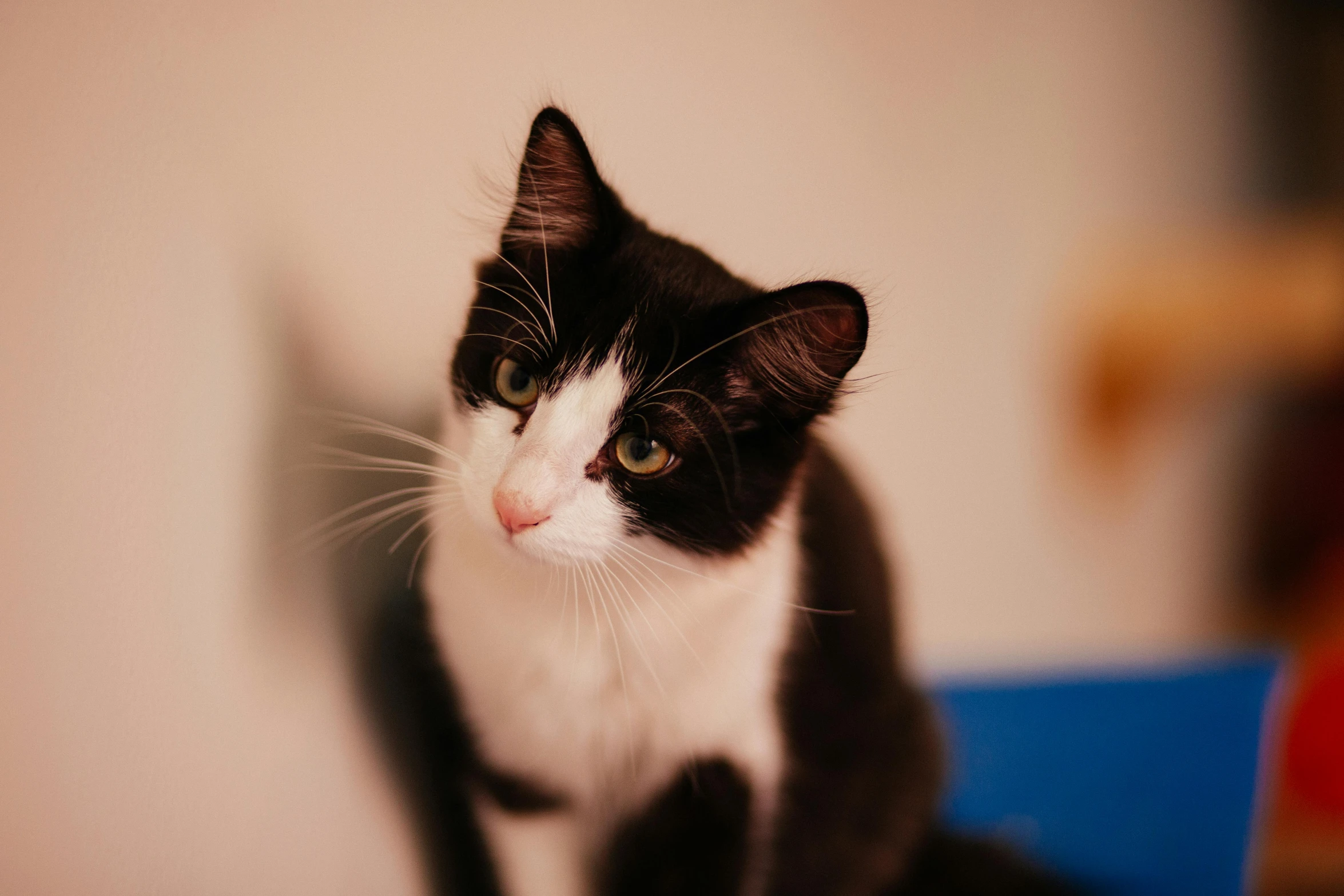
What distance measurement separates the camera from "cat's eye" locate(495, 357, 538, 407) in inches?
26.2

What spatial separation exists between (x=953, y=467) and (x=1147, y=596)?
1.16 meters

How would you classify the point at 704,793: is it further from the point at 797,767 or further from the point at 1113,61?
the point at 1113,61

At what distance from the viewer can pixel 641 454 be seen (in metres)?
0.65

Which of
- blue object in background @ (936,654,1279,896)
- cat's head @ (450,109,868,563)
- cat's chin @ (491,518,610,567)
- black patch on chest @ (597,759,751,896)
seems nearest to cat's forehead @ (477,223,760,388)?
cat's head @ (450,109,868,563)

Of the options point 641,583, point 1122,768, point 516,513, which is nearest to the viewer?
point 516,513

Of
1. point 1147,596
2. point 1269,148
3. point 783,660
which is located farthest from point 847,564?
point 1269,148

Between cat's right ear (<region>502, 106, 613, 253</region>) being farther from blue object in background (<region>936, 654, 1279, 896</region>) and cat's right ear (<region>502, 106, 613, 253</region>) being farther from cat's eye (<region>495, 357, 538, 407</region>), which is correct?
blue object in background (<region>936, 654, 1279, 896</region>)

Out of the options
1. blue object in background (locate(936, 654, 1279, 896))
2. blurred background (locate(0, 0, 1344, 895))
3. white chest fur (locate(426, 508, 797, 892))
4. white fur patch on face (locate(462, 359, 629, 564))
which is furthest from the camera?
blue object in background (locate(936, 654, 1279, 896))

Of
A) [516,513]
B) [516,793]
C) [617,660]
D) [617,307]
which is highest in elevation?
[617,307]

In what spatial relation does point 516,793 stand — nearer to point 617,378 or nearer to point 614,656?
point 614,656

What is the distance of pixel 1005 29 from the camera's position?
4.65 ft

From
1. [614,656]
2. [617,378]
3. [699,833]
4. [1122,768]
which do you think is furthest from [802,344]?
[1122,768]

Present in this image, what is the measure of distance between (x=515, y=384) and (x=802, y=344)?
0.21 meters

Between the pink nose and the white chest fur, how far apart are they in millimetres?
88
